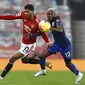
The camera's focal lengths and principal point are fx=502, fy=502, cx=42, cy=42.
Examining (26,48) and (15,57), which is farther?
(26,48)

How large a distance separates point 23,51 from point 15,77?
2.10 metres

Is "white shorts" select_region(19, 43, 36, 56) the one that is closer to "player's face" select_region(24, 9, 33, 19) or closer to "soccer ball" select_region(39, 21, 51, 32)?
"soccer ball" select_region(39, 21, 51, 32)

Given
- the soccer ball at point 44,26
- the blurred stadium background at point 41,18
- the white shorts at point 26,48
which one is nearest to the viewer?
the soccer ball at point 44,26

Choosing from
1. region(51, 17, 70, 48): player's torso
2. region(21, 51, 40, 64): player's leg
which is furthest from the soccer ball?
region(21, 51, 40, 64): player's leg

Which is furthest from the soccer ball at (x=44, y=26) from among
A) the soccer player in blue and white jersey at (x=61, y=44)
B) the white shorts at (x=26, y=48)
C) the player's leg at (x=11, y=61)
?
the player's leg at (x=11, y=61)

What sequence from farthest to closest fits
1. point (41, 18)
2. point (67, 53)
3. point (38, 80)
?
point (41, 18) < point (38, 80) < point (67, 53)

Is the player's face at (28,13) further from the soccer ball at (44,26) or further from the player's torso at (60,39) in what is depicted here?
the player's torso at (60,39)

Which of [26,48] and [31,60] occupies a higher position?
Result: [26,48]

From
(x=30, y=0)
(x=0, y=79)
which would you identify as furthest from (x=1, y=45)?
(x=0, y=79)

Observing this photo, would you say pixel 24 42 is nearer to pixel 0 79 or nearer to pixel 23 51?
pixel 23 51

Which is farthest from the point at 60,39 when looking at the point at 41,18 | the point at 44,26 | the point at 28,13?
the point at 41,18

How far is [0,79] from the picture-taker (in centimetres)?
1399

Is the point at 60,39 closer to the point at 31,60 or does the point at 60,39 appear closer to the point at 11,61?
the point at 31,60

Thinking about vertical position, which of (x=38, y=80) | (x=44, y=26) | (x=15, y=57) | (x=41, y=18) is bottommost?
(x=38, y=80)
